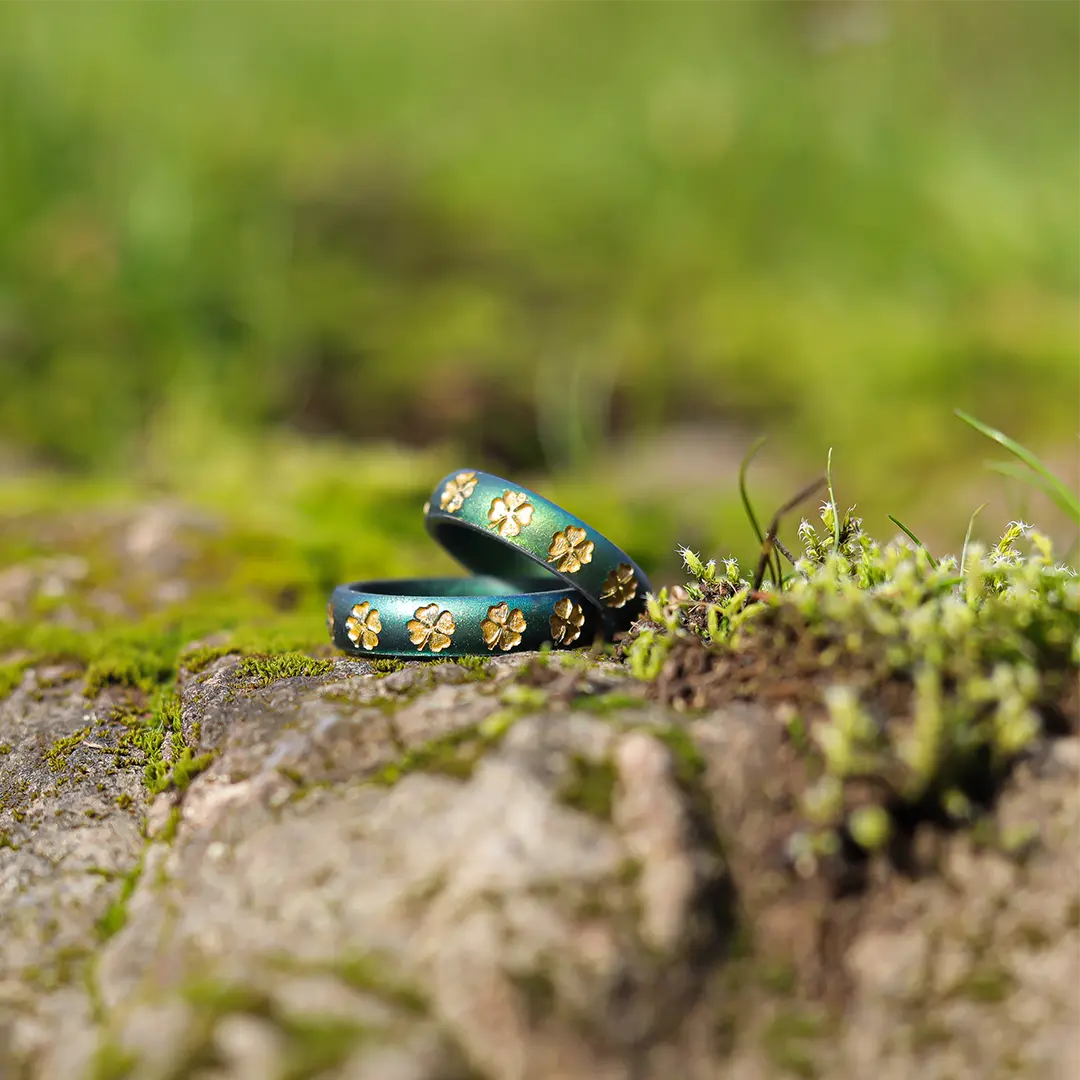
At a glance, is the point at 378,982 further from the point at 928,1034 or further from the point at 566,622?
the point at 566,622

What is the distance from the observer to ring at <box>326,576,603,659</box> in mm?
3268

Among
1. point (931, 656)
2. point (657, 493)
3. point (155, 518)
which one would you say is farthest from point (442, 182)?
point (931, 656)

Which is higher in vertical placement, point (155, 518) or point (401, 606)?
point (155, 518)

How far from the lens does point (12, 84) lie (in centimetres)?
1016

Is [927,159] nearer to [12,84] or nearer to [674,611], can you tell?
[12,84]

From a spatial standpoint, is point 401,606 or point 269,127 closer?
point 401,606

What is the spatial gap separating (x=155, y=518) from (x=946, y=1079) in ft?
15.4


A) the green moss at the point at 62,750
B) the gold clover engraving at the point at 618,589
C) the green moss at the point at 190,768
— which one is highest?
the gold clover engraving at the point at 618,589

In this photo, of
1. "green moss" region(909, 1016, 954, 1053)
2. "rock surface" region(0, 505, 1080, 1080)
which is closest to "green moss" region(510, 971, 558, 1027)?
"rock surface" region(0, 505, 1080, 1080)

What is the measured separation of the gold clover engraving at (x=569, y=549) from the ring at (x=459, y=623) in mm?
89

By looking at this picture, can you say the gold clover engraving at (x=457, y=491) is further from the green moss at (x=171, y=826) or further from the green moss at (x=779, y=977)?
the green moss at (x=779, y=977)

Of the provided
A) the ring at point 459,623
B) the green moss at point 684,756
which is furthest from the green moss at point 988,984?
the ring at point 459,623

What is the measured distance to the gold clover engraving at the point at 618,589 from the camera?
132 inches

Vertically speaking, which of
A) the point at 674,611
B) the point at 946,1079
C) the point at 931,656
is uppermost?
the point at 674,611
